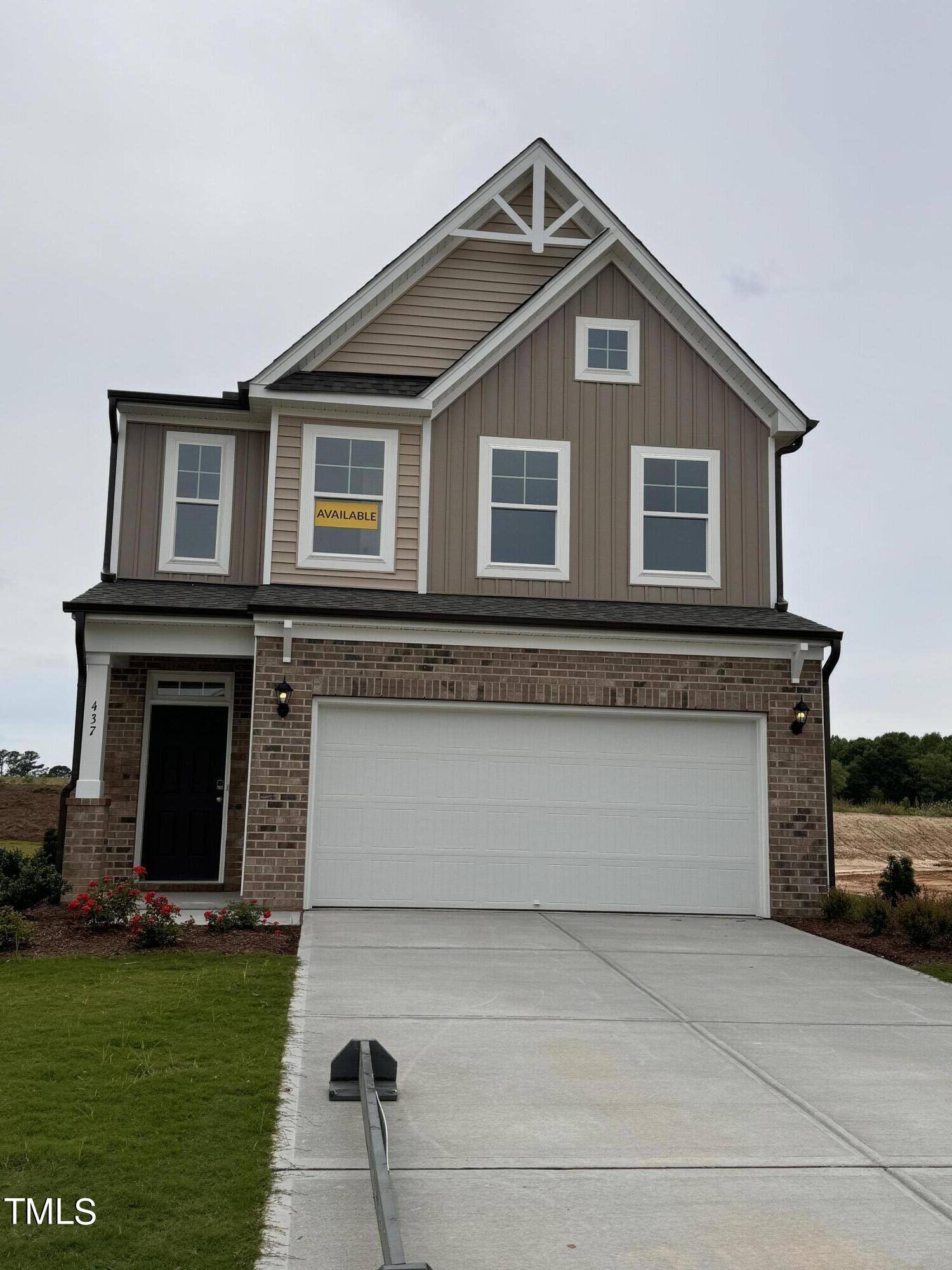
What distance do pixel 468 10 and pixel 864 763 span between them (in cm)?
3452

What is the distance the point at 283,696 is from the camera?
39.4 ft

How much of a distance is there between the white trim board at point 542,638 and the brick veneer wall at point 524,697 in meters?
0.07

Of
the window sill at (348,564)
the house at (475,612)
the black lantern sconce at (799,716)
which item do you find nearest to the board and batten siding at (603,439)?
the house at (475,612)

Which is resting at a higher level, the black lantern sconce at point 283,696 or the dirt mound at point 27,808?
the black lantern sconce at point 283,696

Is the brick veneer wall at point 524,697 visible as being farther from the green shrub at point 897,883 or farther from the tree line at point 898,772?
the tree line at point 898,772

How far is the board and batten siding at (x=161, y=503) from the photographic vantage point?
14.0m

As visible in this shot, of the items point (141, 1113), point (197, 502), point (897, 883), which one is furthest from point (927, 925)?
point (197, 502)

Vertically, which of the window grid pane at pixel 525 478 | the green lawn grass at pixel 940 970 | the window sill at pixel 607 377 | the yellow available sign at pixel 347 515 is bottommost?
the green lawn grass at pixel 940 970

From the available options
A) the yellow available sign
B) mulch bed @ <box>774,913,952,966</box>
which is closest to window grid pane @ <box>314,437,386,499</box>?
the yellow available sign

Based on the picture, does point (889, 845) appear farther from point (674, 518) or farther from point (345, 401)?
point (345, 401)

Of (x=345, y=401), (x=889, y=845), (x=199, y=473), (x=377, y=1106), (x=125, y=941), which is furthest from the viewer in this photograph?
(x=889, y=845)

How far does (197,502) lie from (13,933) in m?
6.24

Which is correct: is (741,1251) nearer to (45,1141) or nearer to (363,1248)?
(363,1248)

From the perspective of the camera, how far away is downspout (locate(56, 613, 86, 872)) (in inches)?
483
